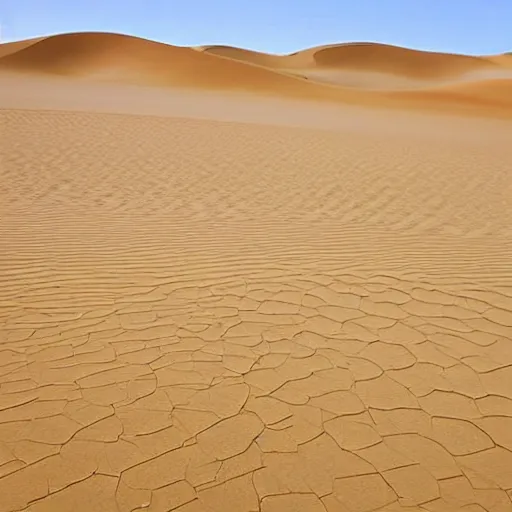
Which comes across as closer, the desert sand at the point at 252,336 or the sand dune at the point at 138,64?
the desert sand at the point at 252,336

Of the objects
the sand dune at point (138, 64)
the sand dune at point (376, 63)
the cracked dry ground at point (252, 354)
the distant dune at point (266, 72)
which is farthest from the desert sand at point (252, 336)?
the sand dune at point (376, 63)

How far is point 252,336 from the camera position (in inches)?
143

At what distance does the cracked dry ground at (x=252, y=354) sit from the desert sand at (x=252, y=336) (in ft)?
0.04

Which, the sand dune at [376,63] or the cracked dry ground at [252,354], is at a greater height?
the sand dune at [376,63]

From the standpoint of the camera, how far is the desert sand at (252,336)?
241 centimetres

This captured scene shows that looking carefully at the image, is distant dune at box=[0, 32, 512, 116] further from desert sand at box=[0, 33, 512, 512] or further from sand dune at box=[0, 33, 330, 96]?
desert sand at box=[0, 33, 512, 512]

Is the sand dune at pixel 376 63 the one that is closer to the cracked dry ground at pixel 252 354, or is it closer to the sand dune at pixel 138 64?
the sand dune at pixel 138 64

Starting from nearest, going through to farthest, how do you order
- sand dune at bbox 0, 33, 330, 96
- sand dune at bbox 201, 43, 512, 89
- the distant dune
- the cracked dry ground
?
the cracked dry ground → the distant dune → sand dune at bbox 0, 33, 330, 96 → sand dune at bbox 201, 43, 512, 89

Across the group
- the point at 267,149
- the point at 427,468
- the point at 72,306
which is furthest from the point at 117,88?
the point at 427,468

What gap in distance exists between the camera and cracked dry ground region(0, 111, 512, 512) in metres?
2.39

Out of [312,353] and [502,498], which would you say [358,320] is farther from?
[502,498]

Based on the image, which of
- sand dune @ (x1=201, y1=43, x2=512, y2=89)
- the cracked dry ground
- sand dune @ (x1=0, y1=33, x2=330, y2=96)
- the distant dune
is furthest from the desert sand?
sand dune @ (x1=201, y1=43, x2=512, y2=89)

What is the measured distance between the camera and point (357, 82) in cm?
4494

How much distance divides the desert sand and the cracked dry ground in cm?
1
